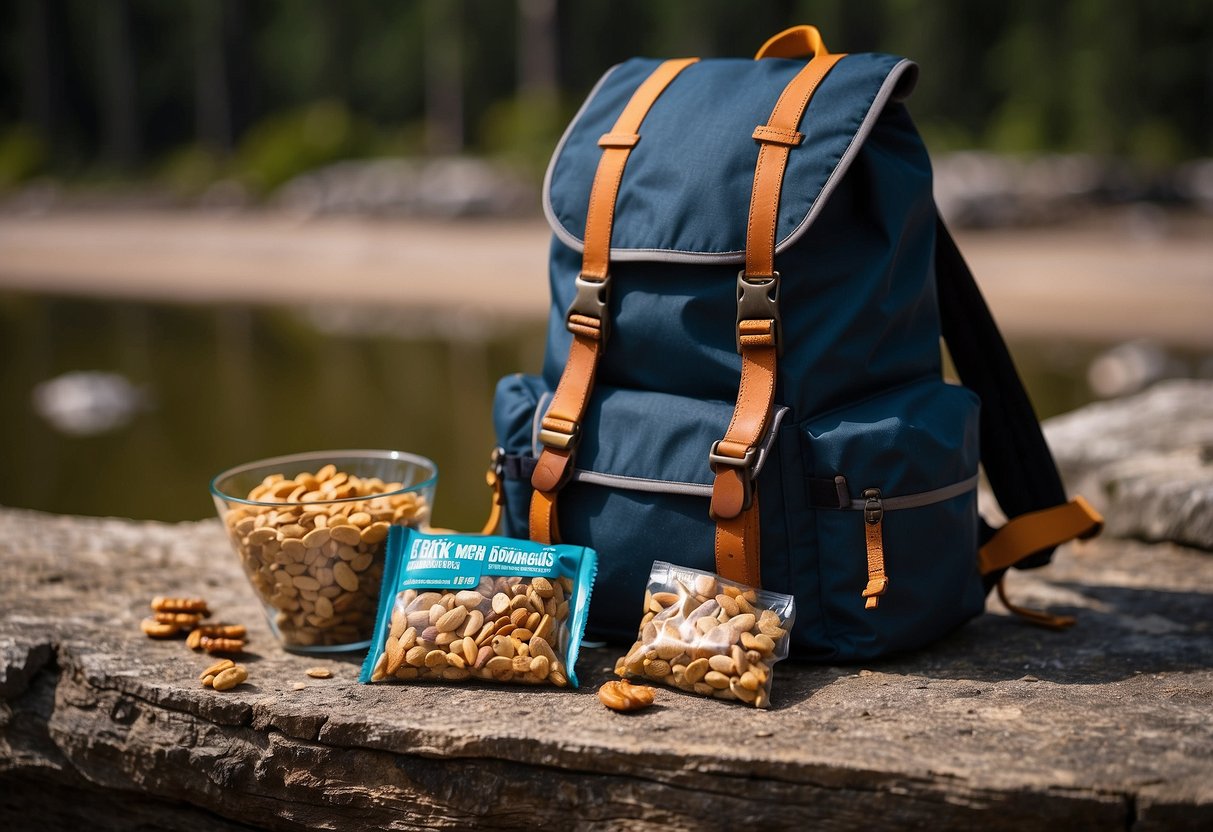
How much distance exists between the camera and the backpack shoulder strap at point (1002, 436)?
6.89 ft

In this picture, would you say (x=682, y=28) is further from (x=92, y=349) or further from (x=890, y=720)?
(x=890, y=720)

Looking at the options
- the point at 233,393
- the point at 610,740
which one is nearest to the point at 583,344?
the point at 610,740

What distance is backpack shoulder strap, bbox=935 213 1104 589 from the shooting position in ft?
6.89

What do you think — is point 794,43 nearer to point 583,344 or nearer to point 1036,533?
point 583,344

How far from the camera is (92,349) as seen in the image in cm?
719

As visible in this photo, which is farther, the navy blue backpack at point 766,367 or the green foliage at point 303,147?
the green foliage at point 303,147

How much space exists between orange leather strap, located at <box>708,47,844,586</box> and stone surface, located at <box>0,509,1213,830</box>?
23 cm

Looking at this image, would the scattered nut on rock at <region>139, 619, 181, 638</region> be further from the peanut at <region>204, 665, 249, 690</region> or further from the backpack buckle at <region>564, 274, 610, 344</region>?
the backpack buckle at <region>564, 274, 610, 344</region>

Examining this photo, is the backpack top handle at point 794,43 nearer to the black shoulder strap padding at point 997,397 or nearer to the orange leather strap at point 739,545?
the black shoulder strap padding at point 997,397

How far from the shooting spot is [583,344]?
76.3 inches

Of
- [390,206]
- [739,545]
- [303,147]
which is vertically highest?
[303,147]

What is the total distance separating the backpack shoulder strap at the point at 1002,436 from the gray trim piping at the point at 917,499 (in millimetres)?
279

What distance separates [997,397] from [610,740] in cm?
101

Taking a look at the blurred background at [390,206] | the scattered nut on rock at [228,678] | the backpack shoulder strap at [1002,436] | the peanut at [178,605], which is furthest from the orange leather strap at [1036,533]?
the blurred background at [390,206]
